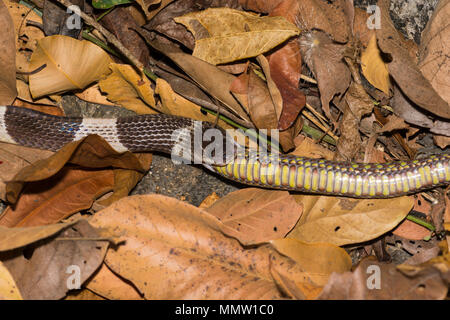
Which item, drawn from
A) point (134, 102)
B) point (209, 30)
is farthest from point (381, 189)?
point (134, 102)

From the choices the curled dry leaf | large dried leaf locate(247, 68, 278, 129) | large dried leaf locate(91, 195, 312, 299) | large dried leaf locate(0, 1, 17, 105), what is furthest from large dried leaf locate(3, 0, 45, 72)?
the curled dry leaf

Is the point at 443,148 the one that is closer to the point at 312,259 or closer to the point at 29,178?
the point at 312,259

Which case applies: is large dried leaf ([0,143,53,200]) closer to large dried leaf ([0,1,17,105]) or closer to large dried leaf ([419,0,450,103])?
large dried leaf ([0,1,17,105])

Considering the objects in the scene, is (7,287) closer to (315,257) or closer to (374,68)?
(315,257)

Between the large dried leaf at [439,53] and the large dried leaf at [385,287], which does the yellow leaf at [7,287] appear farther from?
the large dried leaf at [439,53]

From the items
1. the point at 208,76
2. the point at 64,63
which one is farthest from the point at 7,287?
the point at 208,76

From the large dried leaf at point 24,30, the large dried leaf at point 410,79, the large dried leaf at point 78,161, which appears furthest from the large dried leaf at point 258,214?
the large dried leaf at point 24,30
